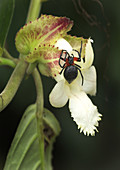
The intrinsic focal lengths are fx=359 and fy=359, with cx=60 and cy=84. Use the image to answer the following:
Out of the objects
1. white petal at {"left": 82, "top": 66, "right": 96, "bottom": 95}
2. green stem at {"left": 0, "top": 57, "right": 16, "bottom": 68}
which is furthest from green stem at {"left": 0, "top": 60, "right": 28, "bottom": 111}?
white petal at {"left": 82, "top": 66, "right": 96, "bottom": 95}

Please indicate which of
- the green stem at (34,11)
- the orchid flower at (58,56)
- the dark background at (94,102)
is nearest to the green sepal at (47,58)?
the orchid flower at (58,56)

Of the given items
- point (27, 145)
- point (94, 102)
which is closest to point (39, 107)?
point (27, 145)

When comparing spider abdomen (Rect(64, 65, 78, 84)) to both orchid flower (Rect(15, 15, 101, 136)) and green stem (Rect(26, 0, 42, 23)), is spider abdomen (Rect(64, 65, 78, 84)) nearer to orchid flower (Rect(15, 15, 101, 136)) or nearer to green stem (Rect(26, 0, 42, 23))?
orchid flower (Rect(15, 15, 101, 136))

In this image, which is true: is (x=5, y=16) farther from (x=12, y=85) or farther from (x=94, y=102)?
(x=94, y=102)

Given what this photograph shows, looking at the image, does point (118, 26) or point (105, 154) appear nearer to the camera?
point (118, 26)

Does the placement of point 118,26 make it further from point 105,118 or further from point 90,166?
point 90,166

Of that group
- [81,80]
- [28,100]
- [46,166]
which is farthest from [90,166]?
[81,80]

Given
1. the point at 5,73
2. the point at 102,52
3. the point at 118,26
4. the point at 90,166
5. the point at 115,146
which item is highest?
the point at 118,26

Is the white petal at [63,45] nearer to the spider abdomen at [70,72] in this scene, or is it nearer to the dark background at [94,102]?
the spider abdomen at [70,72]
